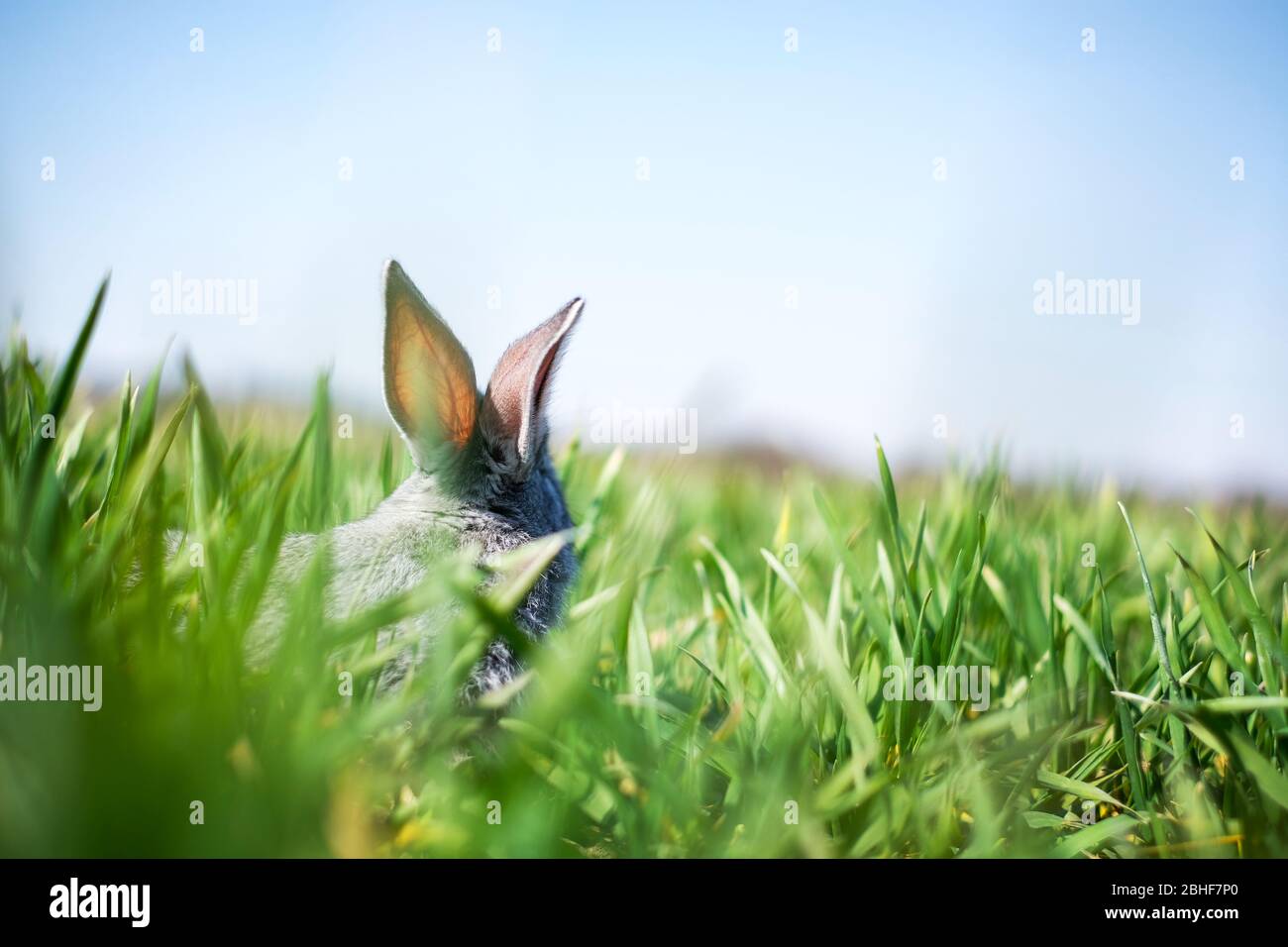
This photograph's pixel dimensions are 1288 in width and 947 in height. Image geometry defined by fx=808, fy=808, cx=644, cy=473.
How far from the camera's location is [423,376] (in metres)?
2.24

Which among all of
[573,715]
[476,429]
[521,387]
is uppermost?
[521,387]

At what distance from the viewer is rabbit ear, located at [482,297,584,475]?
232 centimetres

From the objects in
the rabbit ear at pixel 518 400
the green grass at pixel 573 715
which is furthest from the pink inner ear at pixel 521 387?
the green grass at pixel 573 715

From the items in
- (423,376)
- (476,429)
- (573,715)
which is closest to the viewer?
(573,715)

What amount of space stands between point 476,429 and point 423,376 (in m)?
0.24

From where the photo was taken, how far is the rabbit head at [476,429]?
2180mm

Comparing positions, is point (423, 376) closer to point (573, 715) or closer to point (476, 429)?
point (476, 429)

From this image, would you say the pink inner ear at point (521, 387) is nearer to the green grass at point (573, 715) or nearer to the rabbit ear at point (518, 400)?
the rabbit ear at point (518, 400)

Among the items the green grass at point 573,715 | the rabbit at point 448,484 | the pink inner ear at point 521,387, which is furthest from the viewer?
the pink inner ear at point 521,387

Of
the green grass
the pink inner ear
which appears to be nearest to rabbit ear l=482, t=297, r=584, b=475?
the pink inner ear

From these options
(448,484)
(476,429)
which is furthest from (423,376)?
(448,484)

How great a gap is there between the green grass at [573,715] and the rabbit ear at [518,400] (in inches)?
19.9
